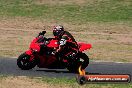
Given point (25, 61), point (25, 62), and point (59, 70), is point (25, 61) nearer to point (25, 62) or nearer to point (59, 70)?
point (25, 62)

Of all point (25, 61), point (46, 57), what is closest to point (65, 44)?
point (46, 57)

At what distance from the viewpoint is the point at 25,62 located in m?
18.4

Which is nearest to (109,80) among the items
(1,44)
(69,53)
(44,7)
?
(69,53)

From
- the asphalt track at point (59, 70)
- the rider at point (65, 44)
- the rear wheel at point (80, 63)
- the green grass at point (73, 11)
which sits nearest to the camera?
the asphalt track at point (59, 70)

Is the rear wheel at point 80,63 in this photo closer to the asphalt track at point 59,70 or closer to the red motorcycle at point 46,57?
the red motorcycle at point 46,57

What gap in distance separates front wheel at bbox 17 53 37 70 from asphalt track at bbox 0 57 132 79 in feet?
0.68

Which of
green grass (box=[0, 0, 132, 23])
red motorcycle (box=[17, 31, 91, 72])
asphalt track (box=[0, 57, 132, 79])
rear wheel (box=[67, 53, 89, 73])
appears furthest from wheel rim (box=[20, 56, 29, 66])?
green grass (box=[0, 0, 132, 23])

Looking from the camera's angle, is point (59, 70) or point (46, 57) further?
point (59, 70)

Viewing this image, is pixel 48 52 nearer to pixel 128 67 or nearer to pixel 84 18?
pixel 128 67

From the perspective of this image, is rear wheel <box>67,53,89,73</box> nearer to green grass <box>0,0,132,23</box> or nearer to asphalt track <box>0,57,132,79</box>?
asphalt track <box>0,57,132,79</box>

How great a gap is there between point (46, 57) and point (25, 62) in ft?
2.91

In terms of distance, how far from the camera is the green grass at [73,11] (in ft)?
121

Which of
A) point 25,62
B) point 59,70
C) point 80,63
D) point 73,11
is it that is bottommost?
point 73,11

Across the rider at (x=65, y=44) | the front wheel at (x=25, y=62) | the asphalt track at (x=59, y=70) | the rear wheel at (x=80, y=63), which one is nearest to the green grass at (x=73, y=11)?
the asphalt track at (x=59, y=70)
